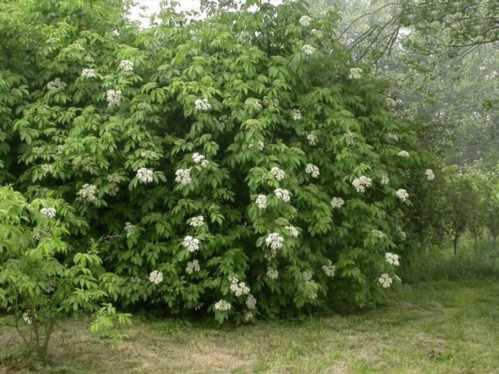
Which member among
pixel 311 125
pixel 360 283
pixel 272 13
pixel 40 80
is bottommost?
pixel 360 283

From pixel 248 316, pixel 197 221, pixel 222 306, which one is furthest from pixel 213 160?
pixel 248 316

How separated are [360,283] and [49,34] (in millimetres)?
→ 3835

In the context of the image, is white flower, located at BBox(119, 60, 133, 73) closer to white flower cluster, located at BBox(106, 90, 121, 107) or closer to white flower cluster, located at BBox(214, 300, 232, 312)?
white flower cluster, located at BBox(106, 90, 121, 107)

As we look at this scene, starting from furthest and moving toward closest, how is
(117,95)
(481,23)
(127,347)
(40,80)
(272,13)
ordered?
1. (481,23)
2. (272,13)
3. (40,80)
4. (117,95)
5. (127,347)

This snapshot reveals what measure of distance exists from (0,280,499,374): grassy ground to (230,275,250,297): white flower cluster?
39 centimetres

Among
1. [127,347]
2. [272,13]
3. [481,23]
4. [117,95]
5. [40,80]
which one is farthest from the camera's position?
[481,23]

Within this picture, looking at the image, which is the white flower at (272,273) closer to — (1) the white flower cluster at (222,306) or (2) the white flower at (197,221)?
(1) the white flower cluster at (222,306)

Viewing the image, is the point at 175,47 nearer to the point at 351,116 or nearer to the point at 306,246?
the point at 351,116

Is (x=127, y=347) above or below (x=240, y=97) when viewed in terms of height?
below

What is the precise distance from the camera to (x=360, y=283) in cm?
642

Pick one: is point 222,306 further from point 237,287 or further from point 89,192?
point 89,192

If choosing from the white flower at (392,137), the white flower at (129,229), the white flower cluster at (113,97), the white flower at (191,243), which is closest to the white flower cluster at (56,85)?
the white flower cluster at (113,97)

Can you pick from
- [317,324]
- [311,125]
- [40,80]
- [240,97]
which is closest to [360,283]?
[317,324]

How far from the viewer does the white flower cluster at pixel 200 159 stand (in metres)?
5.72
